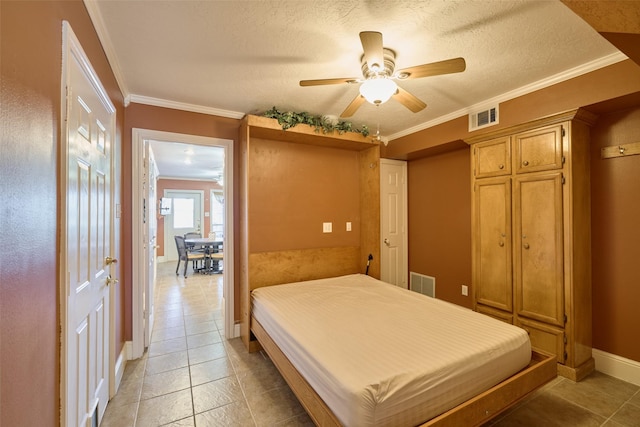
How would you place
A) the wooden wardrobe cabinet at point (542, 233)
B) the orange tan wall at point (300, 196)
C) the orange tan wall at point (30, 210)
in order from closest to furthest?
the orange tan wall at point (30, 210) → the wooden wardrobe cabinet at point (542, 233) → the orange tan wall at point (300, 196)

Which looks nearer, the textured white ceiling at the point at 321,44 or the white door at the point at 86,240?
the white door at the point at 86,240

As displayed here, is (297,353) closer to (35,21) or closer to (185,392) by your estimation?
(185,392)

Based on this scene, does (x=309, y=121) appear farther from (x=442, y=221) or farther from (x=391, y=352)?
(x=391, y=352)

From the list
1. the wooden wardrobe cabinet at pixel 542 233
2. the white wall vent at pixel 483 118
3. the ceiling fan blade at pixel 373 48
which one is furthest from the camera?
the white wall vent at pixel 483 118

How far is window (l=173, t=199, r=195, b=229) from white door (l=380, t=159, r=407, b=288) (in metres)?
6.52

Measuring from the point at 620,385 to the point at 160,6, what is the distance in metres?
4.22

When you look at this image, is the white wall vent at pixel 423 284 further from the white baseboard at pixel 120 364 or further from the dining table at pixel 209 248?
the dining table at pixel 209 248

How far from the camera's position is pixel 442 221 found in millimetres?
3754

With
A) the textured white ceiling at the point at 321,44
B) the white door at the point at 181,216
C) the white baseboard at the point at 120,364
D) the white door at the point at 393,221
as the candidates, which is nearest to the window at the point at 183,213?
the white door at the point at 181,216

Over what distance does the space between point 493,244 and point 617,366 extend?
4.25ft

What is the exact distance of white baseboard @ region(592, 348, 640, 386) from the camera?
7.31ft

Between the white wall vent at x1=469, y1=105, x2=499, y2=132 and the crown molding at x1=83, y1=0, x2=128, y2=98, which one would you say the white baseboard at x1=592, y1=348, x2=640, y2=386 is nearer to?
the white wall vent at x1=469, y1=105, x2=499, y2=132

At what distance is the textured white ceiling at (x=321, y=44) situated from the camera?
1628mm

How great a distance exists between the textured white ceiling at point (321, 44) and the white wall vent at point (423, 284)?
239 cm
